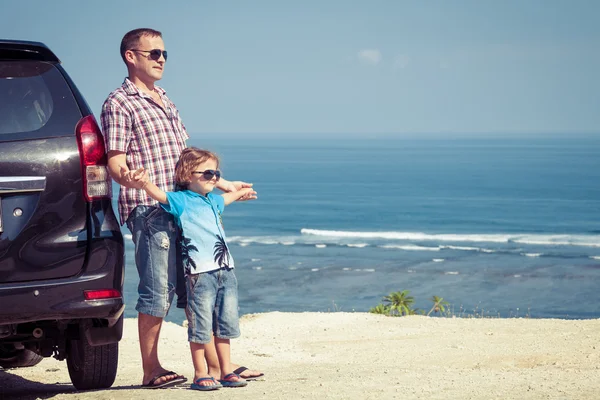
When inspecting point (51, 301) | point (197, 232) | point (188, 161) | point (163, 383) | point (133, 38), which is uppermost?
point (133, 38)

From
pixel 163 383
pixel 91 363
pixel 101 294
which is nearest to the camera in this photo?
pixel 101 294

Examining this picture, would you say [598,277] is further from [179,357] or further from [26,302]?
[26,302]

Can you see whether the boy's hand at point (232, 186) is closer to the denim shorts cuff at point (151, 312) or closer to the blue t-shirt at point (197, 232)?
the blue t-shirt at point (197, 232)

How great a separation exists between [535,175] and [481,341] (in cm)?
13178

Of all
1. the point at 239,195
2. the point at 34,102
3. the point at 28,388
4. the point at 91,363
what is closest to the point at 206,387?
the point at 91,363

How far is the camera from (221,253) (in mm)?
5566

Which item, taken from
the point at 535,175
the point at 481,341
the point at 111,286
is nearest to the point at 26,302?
the point at 111,286

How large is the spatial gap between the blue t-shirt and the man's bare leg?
0.45m

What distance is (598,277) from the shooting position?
44688 millimetres

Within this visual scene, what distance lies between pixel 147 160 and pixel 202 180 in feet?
1.19

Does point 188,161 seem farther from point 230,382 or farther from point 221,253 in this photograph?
point 230,382

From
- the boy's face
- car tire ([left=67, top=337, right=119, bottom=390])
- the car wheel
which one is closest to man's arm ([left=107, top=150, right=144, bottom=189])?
the boy's face

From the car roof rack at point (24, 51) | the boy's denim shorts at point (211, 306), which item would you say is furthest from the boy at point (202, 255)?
the car roof rack at point (24, 51)

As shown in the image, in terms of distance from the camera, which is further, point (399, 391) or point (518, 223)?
point (518, 223)
